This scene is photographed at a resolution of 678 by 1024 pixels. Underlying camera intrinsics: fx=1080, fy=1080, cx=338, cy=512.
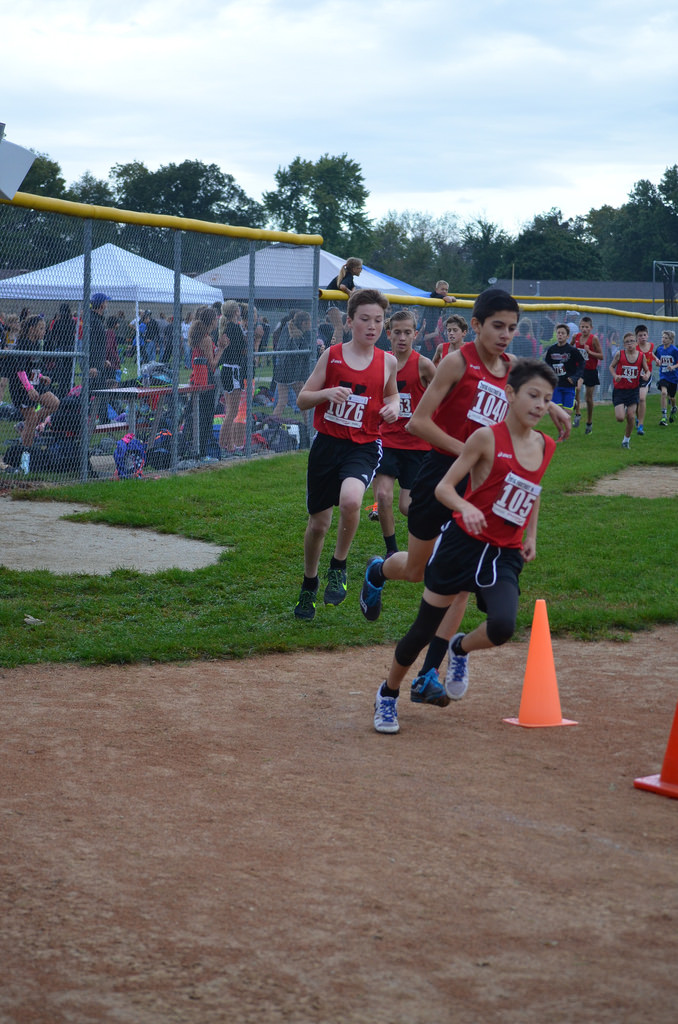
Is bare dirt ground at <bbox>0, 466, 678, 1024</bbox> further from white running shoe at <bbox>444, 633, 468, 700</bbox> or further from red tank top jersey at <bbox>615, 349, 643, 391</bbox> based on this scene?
red tank top jersey at <bbox>615, 349, 643, 391</bbox>

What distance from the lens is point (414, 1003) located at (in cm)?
279

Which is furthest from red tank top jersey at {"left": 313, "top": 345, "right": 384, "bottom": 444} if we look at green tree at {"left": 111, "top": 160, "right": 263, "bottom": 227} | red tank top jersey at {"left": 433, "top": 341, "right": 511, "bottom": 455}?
green tree at {"left": 111, "top": 160, "right": 263, "bottom": 227}

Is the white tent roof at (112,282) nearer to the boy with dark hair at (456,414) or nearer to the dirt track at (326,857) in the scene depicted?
the dirt track at (326,857)

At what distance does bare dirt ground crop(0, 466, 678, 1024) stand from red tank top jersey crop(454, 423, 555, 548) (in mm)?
1001

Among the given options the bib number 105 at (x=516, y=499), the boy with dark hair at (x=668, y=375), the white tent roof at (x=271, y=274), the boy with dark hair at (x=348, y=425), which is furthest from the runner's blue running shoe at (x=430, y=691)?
the boy with dark hair at (x=668, y=375)

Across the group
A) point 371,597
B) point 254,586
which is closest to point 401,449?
point 254,586

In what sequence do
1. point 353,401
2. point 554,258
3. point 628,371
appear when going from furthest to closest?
1. point 554,258
2. point 628,371
3. point 353,401

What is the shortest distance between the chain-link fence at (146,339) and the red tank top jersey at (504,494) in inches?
276

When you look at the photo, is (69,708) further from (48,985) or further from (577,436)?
(577,436)

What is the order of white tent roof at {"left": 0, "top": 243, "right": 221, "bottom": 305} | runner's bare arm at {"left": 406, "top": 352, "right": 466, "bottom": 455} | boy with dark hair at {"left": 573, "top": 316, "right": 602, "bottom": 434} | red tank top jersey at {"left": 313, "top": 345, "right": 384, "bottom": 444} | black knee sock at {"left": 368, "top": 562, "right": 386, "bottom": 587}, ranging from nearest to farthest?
1. runner's bare arm at {"left": 406, "top": 352, "right": 466, "bottom": 455}
2. black knee sock at {"left": 368, "top": 562, "right": 386, "bottom": 587}
3. red tank top jersey at {"left": 313, "top": 345, "right": 384, "bottom": 444}
4. white tent roof at {"left": 0, "top": 243, "right": 221, "bottom": 305}
5. boy with dark hair at {"left": 573, "top": 316, "right": 602, "bottom": 434}

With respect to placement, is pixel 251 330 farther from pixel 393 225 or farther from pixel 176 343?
pixel 393 225

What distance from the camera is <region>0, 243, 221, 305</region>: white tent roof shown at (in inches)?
429

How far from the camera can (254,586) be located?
8.25 meters

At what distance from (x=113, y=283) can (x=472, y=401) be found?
7546 mm
